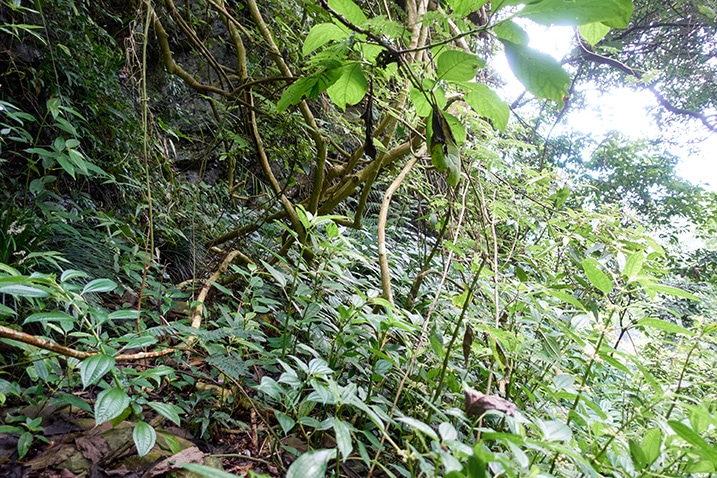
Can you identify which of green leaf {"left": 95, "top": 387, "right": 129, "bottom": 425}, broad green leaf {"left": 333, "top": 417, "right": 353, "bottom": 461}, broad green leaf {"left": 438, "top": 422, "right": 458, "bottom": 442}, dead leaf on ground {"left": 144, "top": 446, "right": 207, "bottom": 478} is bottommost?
dead leaf on ground {"left": 144, "top": 446, "right": 207, "bottom": 478}

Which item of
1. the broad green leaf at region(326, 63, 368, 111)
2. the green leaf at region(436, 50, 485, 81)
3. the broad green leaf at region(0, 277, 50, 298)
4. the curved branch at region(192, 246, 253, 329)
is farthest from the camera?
the curved branch at region(192, 246, 253, 329)

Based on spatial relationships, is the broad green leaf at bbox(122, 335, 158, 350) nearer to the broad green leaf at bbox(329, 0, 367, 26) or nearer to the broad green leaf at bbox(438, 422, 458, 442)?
the broad green leaf at bbox(438, 422, 458, 442)

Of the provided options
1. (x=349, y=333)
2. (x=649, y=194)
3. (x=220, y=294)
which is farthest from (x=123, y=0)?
(x=649, y=194)

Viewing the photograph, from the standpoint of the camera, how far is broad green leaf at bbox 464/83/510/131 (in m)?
0.51

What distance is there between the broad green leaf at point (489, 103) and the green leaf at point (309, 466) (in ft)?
1.65

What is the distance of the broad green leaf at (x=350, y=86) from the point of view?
574 millimetres

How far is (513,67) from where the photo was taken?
0.44 m

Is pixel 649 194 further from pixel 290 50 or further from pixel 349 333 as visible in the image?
pixel 349 333

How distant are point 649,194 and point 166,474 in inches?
261

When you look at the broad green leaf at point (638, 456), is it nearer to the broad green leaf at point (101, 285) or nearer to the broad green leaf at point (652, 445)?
the broad green leaf at point (652, 445)

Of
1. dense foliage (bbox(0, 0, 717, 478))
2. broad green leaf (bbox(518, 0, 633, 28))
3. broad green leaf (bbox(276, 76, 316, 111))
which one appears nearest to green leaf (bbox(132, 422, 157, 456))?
dense foliage (bbox(0, 0, 717, 478))

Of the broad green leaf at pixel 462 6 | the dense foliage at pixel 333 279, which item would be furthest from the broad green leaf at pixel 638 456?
the broad green leaf at pixel 462 6

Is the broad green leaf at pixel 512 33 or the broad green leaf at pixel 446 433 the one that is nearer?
the broad green leaf at pixel 512 33

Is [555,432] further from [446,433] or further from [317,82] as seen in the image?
[317,82]
